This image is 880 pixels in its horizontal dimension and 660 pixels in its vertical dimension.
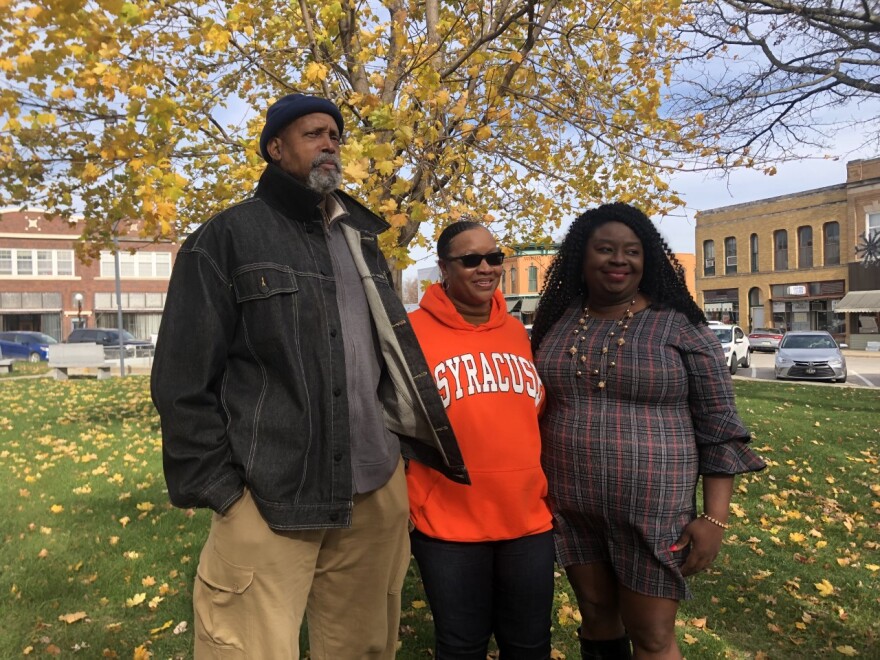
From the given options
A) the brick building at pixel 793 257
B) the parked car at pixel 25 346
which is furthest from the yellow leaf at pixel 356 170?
the brick building at pixel 793 257

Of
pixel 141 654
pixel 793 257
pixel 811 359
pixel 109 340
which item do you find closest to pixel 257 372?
pixel 141 654

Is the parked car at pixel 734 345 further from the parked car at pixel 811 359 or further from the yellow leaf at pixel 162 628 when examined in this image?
the yellow leaf at pixel 162 628

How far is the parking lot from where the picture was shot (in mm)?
17125

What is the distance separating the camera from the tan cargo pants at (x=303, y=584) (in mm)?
1803

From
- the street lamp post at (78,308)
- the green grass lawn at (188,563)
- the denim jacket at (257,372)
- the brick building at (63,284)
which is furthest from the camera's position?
the brick building at (63,284)

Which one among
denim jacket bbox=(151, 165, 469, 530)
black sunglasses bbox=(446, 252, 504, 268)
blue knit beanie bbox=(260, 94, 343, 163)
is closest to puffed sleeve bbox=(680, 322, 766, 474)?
black sunglasses bbox=(446, 252, 504, 268)

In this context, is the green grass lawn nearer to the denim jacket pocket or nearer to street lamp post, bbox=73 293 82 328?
the denim jacket pocket

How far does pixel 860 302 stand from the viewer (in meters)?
32.3

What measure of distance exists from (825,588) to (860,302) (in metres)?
34.5

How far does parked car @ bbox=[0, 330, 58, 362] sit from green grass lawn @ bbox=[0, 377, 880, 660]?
884 inches

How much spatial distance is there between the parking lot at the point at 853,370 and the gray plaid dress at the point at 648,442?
1619 centimetres

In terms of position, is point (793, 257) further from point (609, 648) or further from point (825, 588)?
point (609, 648)

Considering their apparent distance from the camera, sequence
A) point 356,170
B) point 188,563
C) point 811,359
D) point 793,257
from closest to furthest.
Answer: point 356,170
point 188,563
point 811,359
point 793,257

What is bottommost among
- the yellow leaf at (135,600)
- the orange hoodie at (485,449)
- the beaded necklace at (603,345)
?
the yellow leaf at (135,600)
